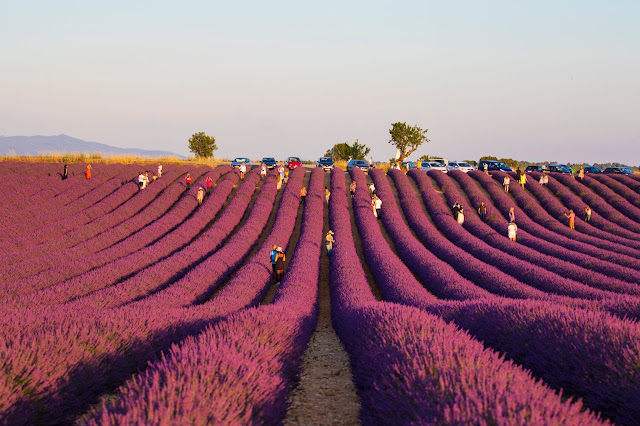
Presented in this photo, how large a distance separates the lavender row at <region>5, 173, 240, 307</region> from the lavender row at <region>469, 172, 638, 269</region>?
49.4 feet

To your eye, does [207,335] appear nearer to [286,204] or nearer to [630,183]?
[286,204]

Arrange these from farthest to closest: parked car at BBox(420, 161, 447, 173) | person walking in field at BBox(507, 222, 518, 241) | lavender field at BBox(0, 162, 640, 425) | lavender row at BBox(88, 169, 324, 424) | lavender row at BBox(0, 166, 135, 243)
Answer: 1. parked car at BBox(420, 161, 447, 173)
2. person walking in field at BBox(507, 222, 518, 241)
3. lavender row at BBox(0, 166, 135, 243)
4. lavender field at BBox(0, 162, 640, 425)
5. lavender row at BBox(88, 169, 324, 424)

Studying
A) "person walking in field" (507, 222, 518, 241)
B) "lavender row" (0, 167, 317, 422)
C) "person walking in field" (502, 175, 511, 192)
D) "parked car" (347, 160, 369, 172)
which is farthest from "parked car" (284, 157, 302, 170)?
"lavender row" (0, 167, 317, 422)

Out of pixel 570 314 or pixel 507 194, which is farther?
pixel 507 194

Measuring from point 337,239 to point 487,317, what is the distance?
14.0 metres

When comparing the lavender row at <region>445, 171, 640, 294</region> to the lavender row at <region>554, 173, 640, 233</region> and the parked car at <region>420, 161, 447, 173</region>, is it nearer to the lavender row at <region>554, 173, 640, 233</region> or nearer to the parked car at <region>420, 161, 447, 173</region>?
the lavender row at <region>554, 173, 640, 233</region>

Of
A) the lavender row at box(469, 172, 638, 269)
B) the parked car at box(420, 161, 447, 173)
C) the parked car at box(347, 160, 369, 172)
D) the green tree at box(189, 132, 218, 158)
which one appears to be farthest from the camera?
the green tree at box(189, 132, 218, 158)

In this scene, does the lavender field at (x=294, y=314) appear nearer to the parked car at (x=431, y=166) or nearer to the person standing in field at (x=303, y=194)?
the person standing in field at (x=303, y=194)

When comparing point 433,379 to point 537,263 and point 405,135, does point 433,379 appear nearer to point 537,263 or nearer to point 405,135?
point 537,263

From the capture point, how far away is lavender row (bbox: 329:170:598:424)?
4.00 m

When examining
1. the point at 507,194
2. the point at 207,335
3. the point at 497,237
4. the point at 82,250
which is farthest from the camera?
the point at 507,194

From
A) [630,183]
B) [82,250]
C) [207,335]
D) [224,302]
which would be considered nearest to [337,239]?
[82,250]

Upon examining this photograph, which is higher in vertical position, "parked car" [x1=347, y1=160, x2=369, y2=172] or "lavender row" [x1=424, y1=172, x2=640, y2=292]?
"parked car" [x1=347, y1=160, x2=369, y2=172]

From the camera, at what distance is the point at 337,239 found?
880 inches
